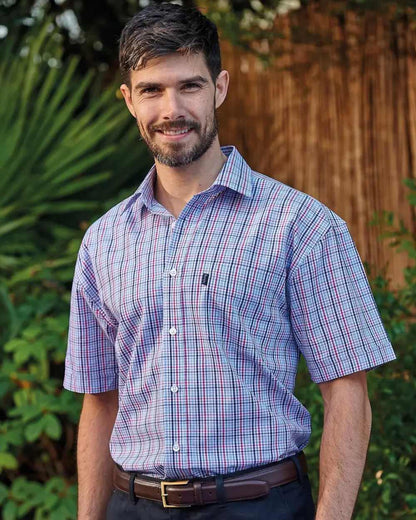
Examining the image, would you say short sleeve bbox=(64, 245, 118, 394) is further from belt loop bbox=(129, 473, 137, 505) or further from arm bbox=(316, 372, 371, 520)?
arm bbox=(316, 372, 371, 520)

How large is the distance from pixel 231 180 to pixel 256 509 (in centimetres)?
70

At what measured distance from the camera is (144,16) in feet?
7.53

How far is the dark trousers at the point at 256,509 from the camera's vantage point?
2.08 m

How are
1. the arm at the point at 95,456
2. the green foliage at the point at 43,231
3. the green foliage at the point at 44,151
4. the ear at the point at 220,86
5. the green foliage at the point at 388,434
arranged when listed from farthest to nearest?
the green foliage at the point at 44,151 < the green foliage at the point at 43,231 < the green foliage at the point at 388,434 < the arm at the point at 95,456 < the ear at the point at 220,86

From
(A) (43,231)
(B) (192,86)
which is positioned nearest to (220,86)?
(B) (192,86)

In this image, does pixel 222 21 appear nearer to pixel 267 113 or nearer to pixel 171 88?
pixel 267 113

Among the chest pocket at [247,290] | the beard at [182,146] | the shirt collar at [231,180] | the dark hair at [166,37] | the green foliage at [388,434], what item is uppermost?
the dark hair at [166,37]

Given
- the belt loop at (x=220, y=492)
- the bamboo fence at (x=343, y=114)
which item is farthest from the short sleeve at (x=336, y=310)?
the bamboo fence at (x=343, y=114)

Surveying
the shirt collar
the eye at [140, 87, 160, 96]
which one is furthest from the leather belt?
the eye at [140, 87, 160, 96]

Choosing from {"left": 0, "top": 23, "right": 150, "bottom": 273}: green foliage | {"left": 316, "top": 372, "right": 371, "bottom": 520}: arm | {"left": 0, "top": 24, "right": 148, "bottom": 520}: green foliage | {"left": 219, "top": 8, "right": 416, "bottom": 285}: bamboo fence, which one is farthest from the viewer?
{"left": 0, "top": 23, "right": 150, "bottom": 273}: green foliage

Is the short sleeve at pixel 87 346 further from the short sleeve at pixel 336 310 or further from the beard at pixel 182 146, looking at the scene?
the short sleeve at pixel 336 310

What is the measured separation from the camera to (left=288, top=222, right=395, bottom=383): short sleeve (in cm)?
211

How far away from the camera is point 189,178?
229 centimetres

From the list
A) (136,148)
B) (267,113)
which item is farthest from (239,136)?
(136,148)
